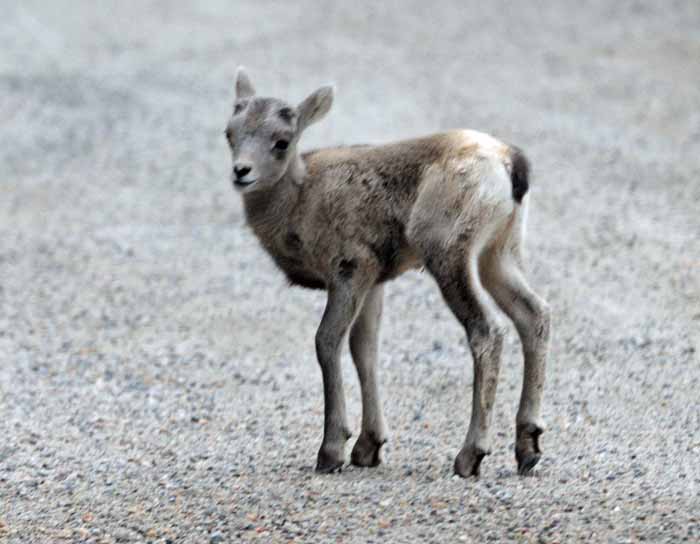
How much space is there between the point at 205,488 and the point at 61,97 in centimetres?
1316

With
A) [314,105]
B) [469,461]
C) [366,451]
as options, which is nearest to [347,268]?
[314,105]

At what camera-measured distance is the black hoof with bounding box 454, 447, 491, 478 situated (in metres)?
7.57

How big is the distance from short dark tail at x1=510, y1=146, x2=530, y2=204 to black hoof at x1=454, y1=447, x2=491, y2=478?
4.79 ft

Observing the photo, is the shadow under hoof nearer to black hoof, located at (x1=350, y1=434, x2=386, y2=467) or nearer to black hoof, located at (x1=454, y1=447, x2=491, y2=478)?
black hoof, located at (x1=350, y1=434, x2=386, y2=467)

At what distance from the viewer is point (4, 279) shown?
13180 millimetres

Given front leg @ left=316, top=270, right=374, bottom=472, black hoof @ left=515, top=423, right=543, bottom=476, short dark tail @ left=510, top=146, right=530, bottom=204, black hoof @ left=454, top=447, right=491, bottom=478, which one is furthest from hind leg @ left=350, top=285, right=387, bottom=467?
short dark tail @ left=510, top=146, right=530, bottom=204

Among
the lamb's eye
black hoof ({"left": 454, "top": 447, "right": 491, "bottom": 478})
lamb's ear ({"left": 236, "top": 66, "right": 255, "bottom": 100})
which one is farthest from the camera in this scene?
lamb's ear ({"left": 236, "top": 66, "right": 255, "bottom": 100})

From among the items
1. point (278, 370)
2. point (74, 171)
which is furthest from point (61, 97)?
point (278, 370)

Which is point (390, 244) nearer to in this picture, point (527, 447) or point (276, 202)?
point (276, 202)

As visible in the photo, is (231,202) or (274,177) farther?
(231,202)

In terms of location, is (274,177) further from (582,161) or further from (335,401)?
(582,161)

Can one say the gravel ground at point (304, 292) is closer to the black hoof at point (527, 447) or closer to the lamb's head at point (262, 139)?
the black hoof at point (527, 447)

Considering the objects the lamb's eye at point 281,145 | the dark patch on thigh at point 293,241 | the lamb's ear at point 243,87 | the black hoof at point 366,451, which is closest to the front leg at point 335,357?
the black hoof at point 366,451

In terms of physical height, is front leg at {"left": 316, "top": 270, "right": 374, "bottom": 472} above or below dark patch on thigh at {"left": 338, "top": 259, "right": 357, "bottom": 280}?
below
